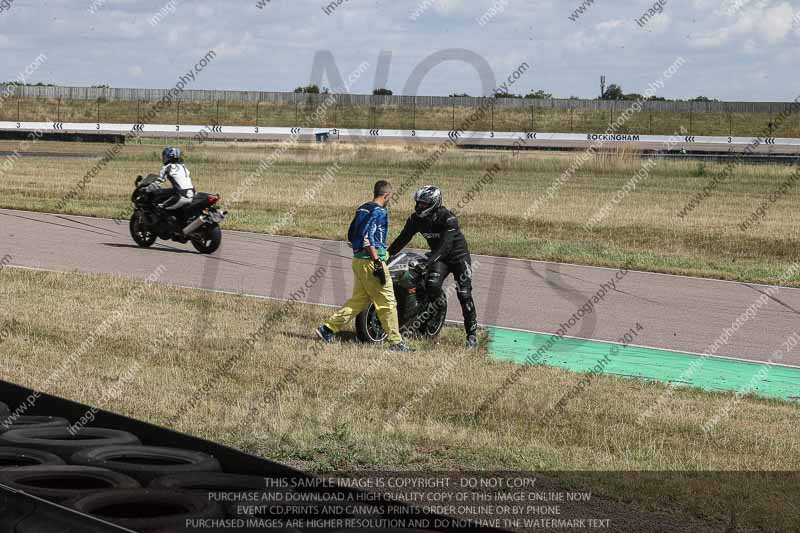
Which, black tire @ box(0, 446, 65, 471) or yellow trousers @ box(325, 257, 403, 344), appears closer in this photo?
black tire @ box(0, 446, 65, 471)

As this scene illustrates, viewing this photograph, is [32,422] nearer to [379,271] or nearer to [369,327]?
[379,271]

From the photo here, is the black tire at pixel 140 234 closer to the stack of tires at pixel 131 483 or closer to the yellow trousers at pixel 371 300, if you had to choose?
the yellow trousers at pixel 371 300

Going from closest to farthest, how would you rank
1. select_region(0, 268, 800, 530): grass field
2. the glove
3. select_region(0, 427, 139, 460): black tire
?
1. select_region(0, 427, 139, 460): black tire
2. select_region(0, 268, 800, 530): grass field
3. the glove

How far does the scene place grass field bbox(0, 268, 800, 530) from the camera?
7988mm

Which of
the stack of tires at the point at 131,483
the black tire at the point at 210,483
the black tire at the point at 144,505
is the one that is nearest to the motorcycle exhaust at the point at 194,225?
the stack of tires at the point at 131,483

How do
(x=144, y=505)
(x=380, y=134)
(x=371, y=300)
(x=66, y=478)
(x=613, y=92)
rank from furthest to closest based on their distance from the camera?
(x=613, y=92) < (x=380, y=134) < (x=371, y=300) < (x=66, y=478) < (x=144, y=505)

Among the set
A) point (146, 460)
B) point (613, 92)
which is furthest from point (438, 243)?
point (613, 92)

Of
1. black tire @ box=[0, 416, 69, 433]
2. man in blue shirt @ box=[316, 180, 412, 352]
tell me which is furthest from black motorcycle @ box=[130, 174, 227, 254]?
black tire @ box=[0, 416, 69, 433]

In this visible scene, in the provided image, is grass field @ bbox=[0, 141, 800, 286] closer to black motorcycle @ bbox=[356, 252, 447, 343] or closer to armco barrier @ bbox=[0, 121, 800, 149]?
black motorcycle @ bbox=[356, 252, 447, 343]

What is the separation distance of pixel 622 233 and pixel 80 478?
68.1ft

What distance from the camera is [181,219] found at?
1964 cm

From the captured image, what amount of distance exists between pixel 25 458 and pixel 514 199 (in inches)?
1048

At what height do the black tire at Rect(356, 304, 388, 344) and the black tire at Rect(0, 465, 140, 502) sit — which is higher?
the black tire at Rect(0, 465, 140, 502)

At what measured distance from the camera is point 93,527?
3832mm
